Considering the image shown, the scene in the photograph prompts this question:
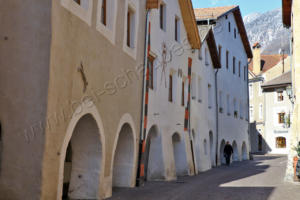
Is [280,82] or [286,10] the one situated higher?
[286,10]

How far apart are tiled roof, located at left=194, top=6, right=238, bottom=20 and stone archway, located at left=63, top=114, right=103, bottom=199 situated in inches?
769

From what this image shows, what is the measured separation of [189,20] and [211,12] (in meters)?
11.1

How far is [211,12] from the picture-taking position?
3244 cm

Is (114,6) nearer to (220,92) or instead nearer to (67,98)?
(67,98)

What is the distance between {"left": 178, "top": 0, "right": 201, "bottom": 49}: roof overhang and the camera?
21.7 metres

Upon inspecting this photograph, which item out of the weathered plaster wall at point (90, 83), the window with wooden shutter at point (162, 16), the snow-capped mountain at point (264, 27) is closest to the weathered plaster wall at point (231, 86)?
the window with wooden shutter at point (162, 16)

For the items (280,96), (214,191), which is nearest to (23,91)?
(214,191)

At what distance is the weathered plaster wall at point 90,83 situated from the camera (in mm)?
9180

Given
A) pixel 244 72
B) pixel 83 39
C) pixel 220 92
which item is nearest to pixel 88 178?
pixel 83 39

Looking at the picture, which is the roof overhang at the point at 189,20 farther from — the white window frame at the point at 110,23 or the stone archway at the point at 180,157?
the white window frame at the point at 110,23

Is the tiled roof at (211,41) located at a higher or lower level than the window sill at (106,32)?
higher

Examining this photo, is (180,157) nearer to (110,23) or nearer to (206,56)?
(206,56)

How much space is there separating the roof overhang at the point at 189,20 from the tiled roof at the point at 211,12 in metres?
7.26

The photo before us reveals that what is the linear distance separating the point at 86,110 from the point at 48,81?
6.17 ft
